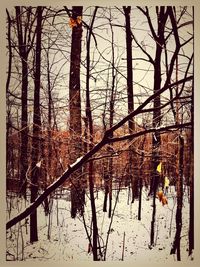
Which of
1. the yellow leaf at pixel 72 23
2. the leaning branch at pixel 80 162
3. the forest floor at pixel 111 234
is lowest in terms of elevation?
the forest floor at pixel 111 234

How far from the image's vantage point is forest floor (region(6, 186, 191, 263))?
2.28 metres

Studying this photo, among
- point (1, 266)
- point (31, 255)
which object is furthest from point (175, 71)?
point (1, 266)

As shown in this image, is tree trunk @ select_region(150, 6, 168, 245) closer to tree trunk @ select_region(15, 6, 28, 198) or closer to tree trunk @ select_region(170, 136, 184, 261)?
tree trunk @ select_region(170, 136, 184, 261)

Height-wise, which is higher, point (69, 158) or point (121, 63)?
Result: point (121, 63)

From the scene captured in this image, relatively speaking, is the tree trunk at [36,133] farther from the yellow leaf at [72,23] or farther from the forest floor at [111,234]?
the yellow leaf at [72,23]

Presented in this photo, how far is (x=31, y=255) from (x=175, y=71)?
1.33 meters

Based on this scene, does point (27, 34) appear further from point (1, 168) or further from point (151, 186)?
point (151, 186)

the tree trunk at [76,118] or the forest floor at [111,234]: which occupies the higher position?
the tree trunk at [76,118]

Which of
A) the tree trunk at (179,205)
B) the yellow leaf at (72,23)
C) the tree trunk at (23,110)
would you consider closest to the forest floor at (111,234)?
the tree trunk at (179,205)

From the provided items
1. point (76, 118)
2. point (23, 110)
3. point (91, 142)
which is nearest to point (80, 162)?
point (91, 142)

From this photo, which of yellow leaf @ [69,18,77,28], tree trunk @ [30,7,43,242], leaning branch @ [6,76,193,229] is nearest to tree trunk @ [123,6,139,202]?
leaning branch @ [6,76,193,229]

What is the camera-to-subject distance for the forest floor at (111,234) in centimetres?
228

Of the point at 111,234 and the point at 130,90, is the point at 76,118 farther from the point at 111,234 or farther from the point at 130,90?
the point at 111,234

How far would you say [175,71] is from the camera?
229 centimetres
